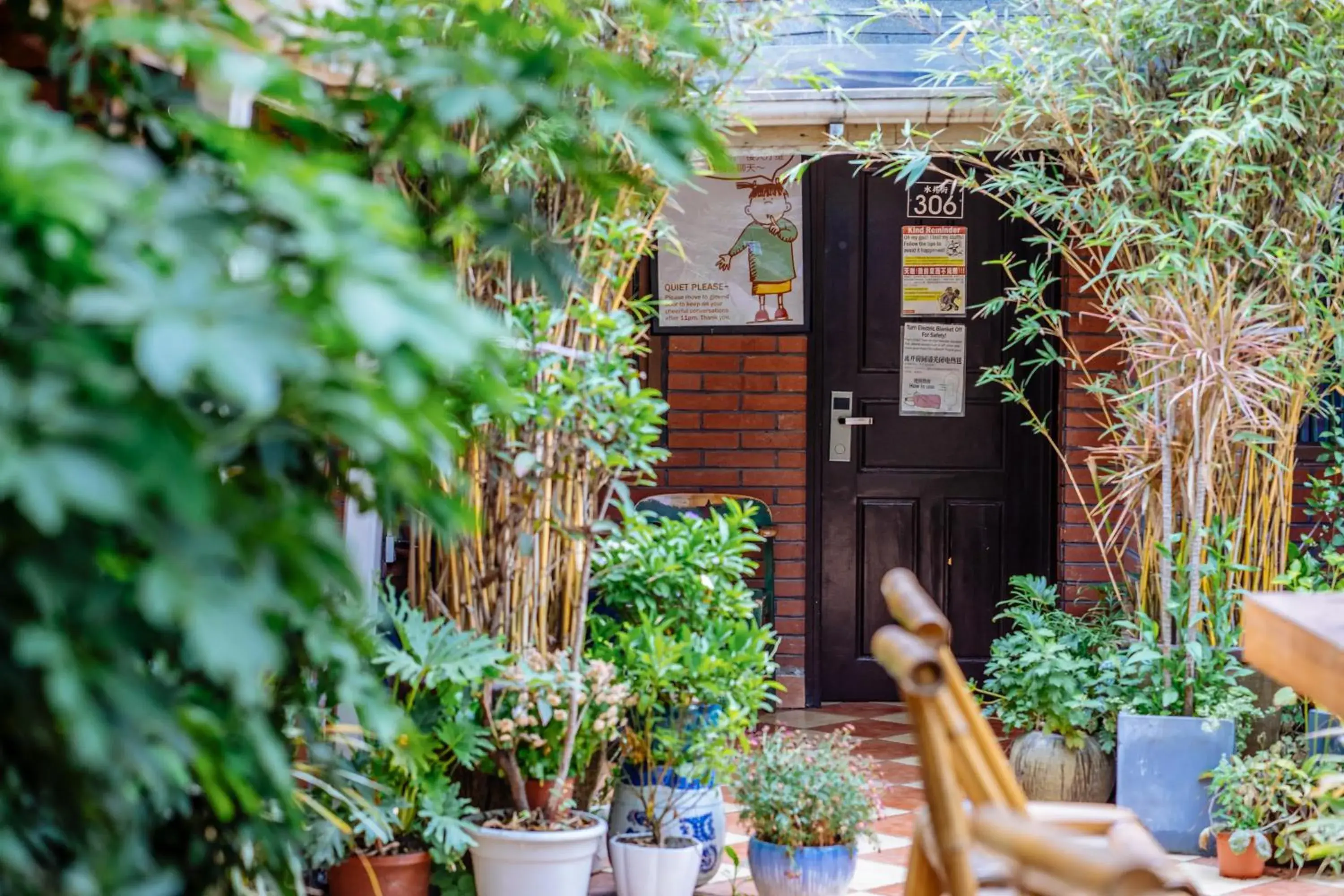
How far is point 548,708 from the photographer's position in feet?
10.3

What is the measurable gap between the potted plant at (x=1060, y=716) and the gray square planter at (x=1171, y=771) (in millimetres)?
165

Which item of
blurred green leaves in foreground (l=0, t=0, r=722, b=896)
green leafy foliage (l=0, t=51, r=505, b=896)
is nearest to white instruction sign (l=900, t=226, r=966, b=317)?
blurred green leaves in foreground (l=0, t=0, r=722, b=896)

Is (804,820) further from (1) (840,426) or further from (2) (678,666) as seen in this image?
(1) (840,426)

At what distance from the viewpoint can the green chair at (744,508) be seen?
16.6 feet

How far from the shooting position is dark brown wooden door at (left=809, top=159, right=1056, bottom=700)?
5.99m

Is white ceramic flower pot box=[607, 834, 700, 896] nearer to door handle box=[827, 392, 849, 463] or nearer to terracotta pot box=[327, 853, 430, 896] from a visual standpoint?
terracotta pot box=[327, 853, 430, 896]

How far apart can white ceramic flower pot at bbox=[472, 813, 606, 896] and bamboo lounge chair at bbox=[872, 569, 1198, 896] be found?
47.3 inches

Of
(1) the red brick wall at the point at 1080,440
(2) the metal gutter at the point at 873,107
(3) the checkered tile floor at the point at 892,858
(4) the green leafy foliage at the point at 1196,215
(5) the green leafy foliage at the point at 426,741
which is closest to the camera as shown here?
(5) the green leafy foliage at the point at 426,741

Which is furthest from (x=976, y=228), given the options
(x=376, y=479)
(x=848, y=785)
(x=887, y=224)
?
(x=376, y=479)

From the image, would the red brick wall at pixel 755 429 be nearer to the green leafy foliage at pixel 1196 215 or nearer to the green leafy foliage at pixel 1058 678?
the green leafy foliage at pixel 1058 678

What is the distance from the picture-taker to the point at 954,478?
604cm

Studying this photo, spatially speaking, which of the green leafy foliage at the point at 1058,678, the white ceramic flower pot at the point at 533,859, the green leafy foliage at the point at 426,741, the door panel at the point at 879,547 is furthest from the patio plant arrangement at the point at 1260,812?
the door panel at the point at 879,547

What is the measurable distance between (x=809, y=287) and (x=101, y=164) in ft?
16.6

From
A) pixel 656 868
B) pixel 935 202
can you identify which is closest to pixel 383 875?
pixel 656 868
